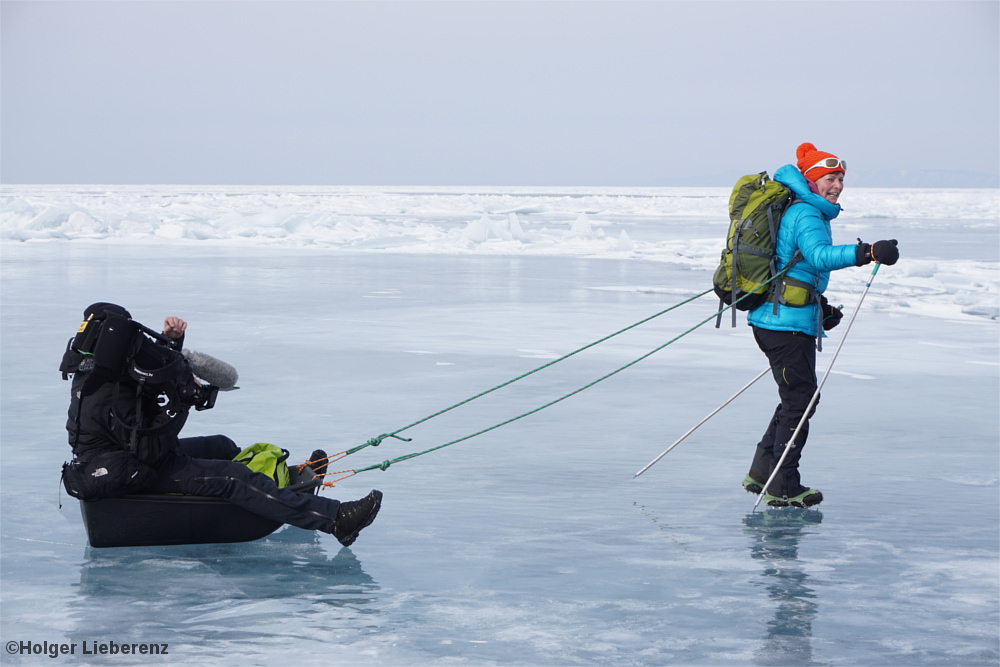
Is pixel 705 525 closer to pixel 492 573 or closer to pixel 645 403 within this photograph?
pixel 492 573

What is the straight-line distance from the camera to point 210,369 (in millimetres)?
3994

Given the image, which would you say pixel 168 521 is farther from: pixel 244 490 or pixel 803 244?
pixel 803 244

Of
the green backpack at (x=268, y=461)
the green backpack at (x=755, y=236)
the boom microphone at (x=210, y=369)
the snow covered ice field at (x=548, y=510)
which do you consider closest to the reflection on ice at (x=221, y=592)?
the snow covered ice field at (x=548, y=510)

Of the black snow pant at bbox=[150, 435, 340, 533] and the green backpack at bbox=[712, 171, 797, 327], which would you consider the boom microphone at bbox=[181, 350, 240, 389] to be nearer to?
the black snow pant at bbox=[150, 435, 340, 533]

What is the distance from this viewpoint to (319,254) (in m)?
23.1

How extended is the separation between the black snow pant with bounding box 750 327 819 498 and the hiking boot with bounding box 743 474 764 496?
0.12m

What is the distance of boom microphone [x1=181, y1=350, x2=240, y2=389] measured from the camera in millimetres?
3975

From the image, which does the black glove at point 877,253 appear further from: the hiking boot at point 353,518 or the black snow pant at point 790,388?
the hiking boot at point 353,518

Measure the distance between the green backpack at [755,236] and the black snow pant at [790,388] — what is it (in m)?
0.21

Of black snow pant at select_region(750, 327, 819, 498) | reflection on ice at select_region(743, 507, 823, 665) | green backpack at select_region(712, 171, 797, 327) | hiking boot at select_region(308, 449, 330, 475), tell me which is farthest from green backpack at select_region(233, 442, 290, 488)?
black snow pant at select_region(750, 327, 819, 498)

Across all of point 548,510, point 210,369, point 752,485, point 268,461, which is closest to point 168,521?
point 268,461

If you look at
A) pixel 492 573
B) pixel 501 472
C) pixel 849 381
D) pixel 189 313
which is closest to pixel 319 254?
pixel 189 313

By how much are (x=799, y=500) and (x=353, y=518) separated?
81.1 inches

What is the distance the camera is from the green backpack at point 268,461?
420 centimetres
